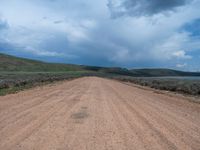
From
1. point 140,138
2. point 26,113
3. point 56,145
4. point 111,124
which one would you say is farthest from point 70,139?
point 26,113

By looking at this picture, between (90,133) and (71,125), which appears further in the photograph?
(71,125)

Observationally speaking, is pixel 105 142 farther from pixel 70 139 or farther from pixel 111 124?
pixel 111 124

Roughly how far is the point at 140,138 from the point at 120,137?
1.76 feet

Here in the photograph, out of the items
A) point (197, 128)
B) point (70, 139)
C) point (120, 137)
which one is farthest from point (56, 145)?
point (197, 128)

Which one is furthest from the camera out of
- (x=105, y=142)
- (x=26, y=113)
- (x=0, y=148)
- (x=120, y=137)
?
(x=26, y=113)

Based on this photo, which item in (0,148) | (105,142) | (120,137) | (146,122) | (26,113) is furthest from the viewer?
(26,113)

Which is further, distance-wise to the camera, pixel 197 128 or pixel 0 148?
pixel 197 128

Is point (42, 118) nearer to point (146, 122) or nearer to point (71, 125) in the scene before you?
point (71, 125)

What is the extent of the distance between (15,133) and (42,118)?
2731mm

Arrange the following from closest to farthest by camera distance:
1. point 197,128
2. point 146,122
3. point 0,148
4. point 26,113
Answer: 1. point 0,148
2. point 197,128
3. point 146,122
4. point 26,113

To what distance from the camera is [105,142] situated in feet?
25.7

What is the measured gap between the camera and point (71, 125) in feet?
33.3

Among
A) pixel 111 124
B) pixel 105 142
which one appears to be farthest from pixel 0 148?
pixel 111 124

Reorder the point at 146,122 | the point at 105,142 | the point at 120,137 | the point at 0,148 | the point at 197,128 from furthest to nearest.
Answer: the point at 146,122 → the point at 197,128 → the point at 120,137 → the point at 105,142 → the point at 0,148
